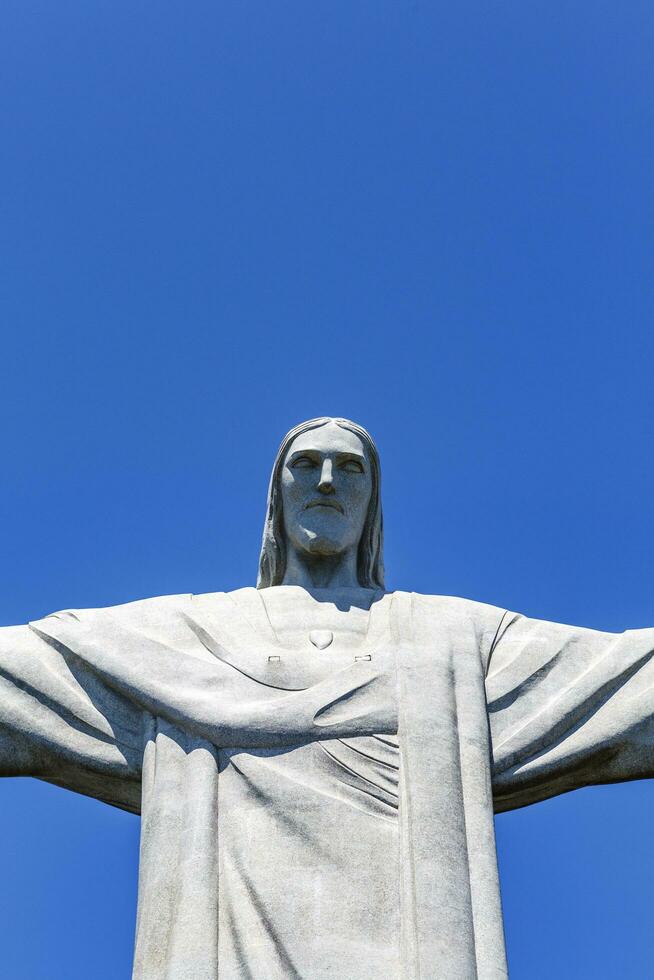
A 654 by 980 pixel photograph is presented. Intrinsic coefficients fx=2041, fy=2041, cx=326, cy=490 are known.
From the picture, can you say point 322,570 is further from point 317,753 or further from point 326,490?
point 317,753

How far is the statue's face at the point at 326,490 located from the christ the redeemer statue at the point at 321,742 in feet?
0.08

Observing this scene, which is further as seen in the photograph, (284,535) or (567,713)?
(284,535)

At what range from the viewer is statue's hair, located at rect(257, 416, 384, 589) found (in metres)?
16.9

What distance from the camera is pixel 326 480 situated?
654 inches

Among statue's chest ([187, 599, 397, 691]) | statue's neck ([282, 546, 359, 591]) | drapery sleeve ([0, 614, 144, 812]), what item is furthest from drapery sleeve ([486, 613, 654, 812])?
drapery sleeve ([0, 614, 144, 812])

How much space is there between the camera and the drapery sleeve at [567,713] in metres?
15.1

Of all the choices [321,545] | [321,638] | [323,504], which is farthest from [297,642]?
[323,504]

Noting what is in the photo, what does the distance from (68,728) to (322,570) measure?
262 centimetres

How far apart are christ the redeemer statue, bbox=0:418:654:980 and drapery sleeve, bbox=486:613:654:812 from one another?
2 cm

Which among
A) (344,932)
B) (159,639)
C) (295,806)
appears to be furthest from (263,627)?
(344,932)

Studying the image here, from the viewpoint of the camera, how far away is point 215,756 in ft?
48.0

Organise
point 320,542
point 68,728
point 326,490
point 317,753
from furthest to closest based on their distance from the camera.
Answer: point 326,490, point 320,542, point 68,728, point 317,753

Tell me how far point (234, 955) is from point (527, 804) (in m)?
2.85

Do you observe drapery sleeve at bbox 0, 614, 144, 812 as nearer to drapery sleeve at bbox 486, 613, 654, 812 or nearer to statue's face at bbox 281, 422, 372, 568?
statue's face at bbox 281, 422, 372, 568
